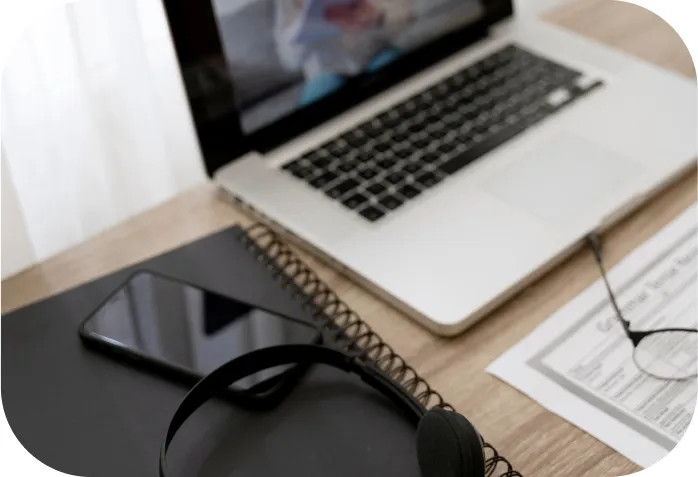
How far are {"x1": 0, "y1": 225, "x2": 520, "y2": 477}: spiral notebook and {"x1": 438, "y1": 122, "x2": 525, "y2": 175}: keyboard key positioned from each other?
0.57 feet

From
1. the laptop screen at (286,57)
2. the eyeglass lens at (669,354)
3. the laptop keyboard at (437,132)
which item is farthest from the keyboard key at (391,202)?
the eyeglass lens at (669,354)

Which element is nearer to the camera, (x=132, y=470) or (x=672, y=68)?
(x=132, y=470)

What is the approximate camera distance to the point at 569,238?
740 mm

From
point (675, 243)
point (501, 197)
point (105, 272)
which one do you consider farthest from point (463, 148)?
point (105, 272)

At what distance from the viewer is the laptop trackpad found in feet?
2.55

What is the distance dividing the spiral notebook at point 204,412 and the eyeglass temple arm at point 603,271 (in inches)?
6.3

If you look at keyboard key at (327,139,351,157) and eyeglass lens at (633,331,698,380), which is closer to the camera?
eyeglass lens at (633,331,698,380)

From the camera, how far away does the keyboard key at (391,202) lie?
0.78 meters

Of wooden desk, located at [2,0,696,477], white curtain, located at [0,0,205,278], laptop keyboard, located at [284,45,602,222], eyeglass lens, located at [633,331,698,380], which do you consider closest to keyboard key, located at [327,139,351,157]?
laptop keyboard, located at [284,45,602,222]

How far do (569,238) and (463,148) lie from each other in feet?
0.50

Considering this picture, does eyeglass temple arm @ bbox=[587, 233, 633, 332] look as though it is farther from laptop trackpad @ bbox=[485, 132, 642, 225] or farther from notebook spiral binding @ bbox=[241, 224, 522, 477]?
notebook spiral binding @ bbox=[241, 224, 522, 477]

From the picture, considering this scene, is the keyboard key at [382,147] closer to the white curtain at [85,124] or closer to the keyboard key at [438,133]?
the keyboard key at [438,133]

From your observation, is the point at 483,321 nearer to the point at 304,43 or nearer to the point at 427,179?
the point at 427,179

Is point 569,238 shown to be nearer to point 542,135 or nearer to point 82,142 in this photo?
point 542,135
